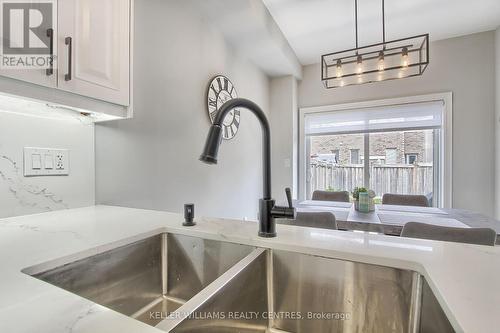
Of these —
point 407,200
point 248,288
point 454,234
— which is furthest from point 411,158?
point 248,288

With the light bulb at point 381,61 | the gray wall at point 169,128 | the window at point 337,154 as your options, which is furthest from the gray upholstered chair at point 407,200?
the gray wall at point 169,128

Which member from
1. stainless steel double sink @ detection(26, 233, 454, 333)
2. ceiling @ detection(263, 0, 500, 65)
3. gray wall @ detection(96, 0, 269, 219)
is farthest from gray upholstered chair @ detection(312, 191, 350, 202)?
stainless steel double sink @ detection(26, 233, 454, 333)

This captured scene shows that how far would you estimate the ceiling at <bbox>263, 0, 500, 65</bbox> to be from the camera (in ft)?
7.50

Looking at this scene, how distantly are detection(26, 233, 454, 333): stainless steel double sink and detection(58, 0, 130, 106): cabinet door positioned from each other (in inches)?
24.6

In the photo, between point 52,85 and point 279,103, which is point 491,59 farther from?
point 52,85

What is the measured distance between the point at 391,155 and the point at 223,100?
8.17 ft

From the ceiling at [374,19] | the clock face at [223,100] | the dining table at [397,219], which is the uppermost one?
the ceiling at [374,19]

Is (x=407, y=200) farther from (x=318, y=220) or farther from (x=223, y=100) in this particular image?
(x=223, y=100)

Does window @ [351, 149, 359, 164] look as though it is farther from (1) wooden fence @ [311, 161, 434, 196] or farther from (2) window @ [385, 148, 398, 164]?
(2) window @ [385, 148, 398, 164]

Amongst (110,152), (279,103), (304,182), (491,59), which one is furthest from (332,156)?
(110,152)

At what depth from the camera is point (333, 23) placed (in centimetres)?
260

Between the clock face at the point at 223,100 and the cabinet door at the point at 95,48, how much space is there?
105 centimetres

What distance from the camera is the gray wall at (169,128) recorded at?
4.59 feet

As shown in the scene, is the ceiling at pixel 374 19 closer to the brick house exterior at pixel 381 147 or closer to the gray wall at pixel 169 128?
the gray wall at pixel 169 128
